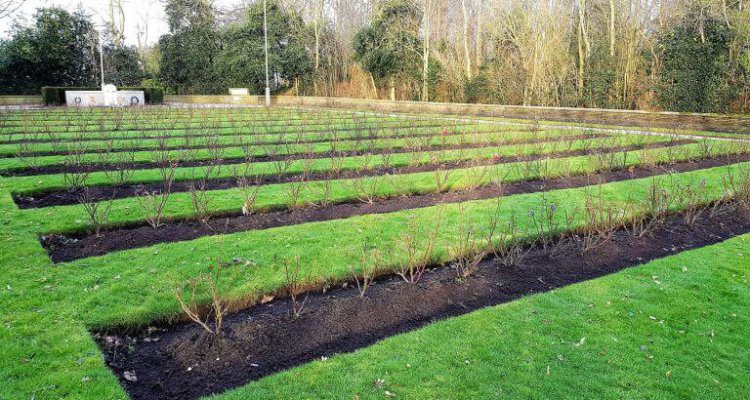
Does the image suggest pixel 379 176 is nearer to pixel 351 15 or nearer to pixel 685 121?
pixel 685 121

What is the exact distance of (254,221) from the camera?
754cm

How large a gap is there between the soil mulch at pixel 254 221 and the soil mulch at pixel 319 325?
2.21 metres

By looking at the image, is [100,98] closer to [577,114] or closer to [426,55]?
[426,55]

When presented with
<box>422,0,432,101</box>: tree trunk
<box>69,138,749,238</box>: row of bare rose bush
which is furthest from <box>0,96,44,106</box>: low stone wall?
<box>69,138,749,238</box>: row of bare rose bush

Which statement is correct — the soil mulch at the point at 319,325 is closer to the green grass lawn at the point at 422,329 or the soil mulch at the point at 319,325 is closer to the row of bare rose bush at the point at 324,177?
the green grass lawn at the point at 422,329

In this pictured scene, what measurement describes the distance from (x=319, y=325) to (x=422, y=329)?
0.90 m

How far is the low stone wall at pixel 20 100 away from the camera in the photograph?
33594mm

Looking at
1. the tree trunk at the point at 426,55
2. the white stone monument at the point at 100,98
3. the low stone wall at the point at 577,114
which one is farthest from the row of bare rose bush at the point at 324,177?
the white stone monument at the point at 100,98

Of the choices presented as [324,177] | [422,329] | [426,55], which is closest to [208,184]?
[324,177]

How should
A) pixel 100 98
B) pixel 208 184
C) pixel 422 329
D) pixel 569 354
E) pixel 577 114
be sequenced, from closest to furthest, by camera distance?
pixel 569 354
pixel 422 329
pixel 208 184
pixel 577 114
pixel 100 98

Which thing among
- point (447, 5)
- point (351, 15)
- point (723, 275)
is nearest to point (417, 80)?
point (447, 5)

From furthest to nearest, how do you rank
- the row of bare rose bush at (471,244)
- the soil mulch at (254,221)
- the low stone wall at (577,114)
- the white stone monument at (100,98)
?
the white stone monument at (100,98) < the low stone wall at (577,114) < the soil mulch at (254,221) < the row of bare rose bush at (471,244)

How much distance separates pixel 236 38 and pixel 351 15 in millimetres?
9335

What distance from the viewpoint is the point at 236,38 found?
4062 cm
